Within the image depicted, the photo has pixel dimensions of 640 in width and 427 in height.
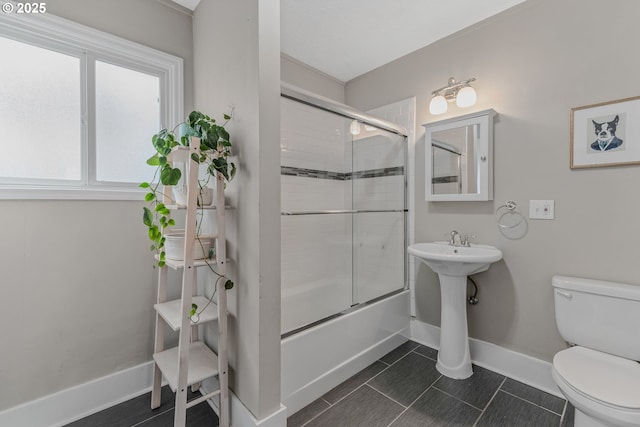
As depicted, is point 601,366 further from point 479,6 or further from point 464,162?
point 479,6

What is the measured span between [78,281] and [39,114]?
0.92 meters

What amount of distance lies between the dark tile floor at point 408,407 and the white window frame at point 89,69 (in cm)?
123

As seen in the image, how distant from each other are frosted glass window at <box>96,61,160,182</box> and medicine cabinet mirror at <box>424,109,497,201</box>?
202 cm

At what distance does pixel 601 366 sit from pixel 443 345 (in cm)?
81

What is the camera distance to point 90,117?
5.36ft

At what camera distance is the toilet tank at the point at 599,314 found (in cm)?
138

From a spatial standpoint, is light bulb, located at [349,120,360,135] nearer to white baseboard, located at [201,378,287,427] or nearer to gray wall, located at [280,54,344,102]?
gray wall, located at [280,54,344,102]

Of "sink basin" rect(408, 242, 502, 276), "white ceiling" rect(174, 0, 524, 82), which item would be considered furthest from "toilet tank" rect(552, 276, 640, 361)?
"white ceiling" rect(174, 0, 524, 82)

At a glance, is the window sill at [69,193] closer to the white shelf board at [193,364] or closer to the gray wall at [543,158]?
the white shelf board at [193,364]

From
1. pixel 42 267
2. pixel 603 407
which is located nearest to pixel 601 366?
pixel 603 407

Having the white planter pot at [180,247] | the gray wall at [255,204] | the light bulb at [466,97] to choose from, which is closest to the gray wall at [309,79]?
the gray wall at [255,204]

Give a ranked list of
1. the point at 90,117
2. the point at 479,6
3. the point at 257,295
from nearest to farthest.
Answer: the point at 257,295
the point at 90,117
the point at 479,6

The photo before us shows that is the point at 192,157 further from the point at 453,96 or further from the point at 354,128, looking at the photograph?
the point at 453,96

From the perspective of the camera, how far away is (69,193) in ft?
4.97
